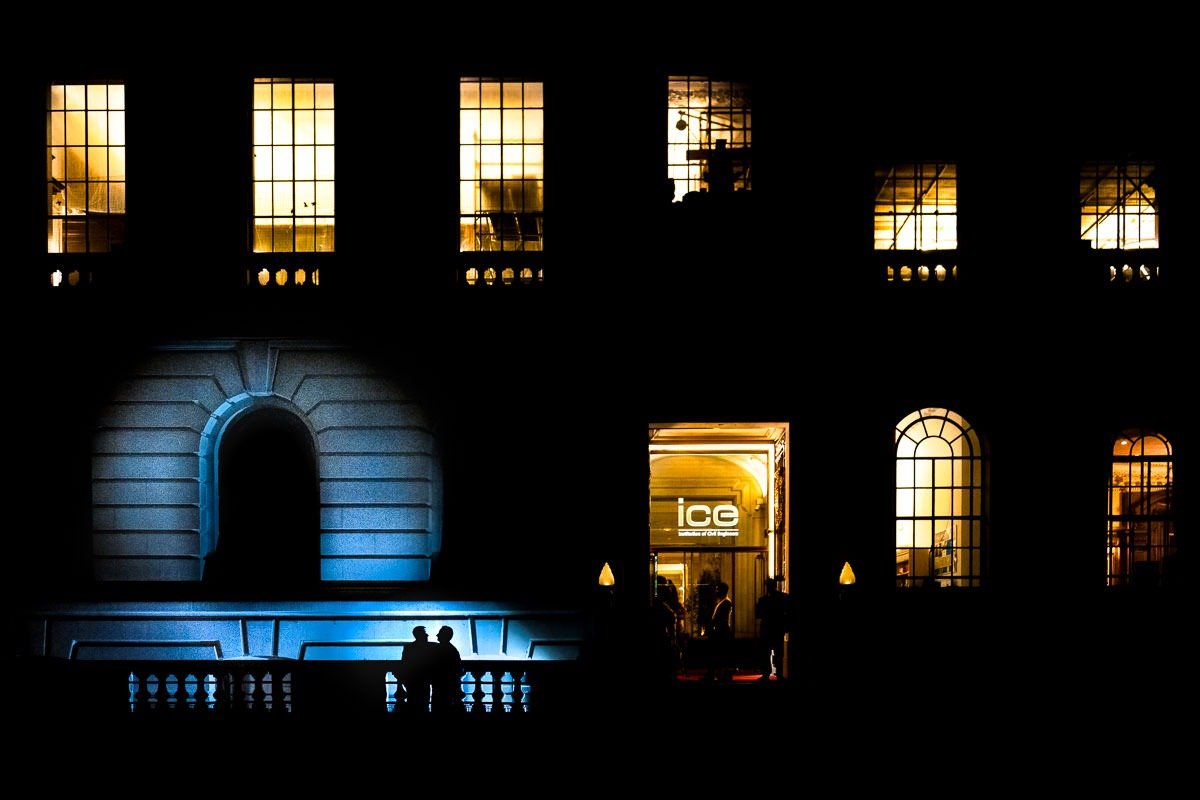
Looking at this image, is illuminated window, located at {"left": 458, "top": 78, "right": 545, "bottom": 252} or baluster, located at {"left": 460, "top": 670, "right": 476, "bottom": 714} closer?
baluster, located at {"left": 460, "top": 670, "right": 476, "bottom": 714}

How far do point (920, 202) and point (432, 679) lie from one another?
10.7m

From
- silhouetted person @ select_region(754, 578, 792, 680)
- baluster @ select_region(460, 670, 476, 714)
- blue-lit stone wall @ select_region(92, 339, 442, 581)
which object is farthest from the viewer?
blue-lit stone wall @ select_region(92, 339, 442, 581)

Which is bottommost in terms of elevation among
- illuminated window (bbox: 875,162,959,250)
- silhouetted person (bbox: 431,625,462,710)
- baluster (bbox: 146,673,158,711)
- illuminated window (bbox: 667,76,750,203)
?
baluster (bbox: 146,673,158,711)

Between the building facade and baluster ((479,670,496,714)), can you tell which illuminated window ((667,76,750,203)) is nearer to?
the building facade

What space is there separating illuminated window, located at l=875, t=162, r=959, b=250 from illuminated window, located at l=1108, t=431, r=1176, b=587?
4415 millimetres

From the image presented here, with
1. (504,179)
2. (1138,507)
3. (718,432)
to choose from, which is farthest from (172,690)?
(1138,507)

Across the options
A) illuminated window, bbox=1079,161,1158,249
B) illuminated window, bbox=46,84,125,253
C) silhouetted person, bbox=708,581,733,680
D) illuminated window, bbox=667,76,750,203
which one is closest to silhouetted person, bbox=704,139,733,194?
illuminated window, bbox=667,76,750,203

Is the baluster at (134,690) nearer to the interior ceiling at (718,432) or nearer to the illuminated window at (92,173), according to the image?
the illuminated window at (92,173)

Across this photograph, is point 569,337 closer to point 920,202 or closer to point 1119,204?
point 920,202

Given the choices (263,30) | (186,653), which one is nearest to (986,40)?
(263,30)

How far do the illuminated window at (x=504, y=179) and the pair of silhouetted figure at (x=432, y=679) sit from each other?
6.76 metres

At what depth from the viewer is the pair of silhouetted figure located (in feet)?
45.2

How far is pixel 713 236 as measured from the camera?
17.6 m

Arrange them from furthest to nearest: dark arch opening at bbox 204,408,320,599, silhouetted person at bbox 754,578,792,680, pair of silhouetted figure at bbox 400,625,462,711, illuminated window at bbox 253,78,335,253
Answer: illuminated window at bbox 253,78,335,253, dark arch opening at bbox 204,408,320,599, silhouetted person at bbox 754,578,792,680, pair of silhouetted figure at bbox 400,625,462,711
